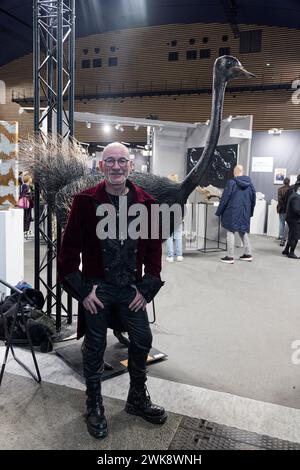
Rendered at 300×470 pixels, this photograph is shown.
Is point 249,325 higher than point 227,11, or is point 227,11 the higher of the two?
point 227,11

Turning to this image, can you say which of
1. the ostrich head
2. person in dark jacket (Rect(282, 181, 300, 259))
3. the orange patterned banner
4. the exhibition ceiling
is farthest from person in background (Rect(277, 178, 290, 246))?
the exhibition ceiling

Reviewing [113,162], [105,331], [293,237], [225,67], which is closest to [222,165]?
[293,237]

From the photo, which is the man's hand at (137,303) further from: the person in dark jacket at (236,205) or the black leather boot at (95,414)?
the person in dark jacket at (236,205)

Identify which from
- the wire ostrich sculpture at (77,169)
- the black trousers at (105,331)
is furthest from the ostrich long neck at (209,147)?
the black trousers at (105,331)

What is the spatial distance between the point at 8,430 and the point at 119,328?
0.80 metres

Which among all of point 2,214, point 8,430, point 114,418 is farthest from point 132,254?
point 2,214

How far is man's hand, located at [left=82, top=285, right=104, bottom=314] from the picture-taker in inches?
82.0

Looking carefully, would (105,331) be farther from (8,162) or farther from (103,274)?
(8,162)

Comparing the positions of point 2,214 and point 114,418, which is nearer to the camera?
point 114,418

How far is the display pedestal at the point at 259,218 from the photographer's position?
34.0 feet

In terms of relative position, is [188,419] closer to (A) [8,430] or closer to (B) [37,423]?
(B) [37,423]

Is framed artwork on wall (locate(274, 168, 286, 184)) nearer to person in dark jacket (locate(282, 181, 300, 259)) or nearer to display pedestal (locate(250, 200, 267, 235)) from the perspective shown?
display pedestal (locate(250, 200, 267, 235))

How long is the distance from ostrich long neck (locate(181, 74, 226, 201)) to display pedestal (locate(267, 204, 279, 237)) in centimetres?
728
